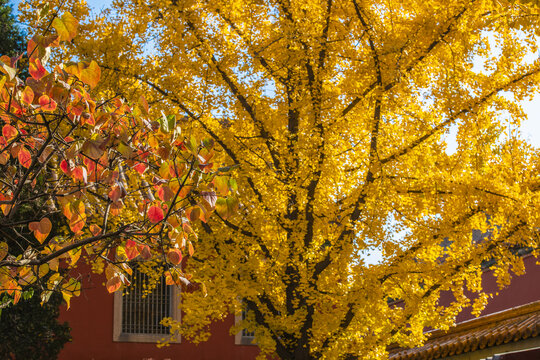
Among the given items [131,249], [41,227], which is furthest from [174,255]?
[41,227]

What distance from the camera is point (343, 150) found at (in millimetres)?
9234

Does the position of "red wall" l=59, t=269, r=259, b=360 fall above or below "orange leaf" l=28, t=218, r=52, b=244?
above

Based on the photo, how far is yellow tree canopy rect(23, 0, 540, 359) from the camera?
829cm

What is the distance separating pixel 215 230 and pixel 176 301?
6901 millimetres

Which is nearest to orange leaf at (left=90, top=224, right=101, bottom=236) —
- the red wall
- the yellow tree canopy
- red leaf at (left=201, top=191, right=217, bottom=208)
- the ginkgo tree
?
the ginkgo tree

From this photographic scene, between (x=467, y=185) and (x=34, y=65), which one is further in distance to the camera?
(x=467, y=185)

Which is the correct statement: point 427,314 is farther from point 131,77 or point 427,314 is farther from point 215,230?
point 131,77

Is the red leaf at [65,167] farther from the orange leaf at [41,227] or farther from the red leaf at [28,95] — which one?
the red leaf at [28,95]

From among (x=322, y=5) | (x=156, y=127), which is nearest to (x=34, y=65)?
(x=156, y=127)

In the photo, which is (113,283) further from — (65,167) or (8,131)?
(8,131)

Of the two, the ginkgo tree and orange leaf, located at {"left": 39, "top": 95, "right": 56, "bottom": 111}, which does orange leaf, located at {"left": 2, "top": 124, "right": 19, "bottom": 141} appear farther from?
orange leaf, located at {"left": 39, "top": 95, "right": 56, "bottom": 111}

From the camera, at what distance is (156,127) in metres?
4.05

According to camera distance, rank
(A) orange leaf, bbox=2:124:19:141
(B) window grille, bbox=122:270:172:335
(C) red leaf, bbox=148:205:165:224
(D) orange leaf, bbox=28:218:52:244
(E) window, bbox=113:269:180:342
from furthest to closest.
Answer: (B) window grille, bbox=122:270:172:335 < (E) window, bbox=113:269:180:342 < (A) orange leaf, bbox=2:124:19:141 < (D) orange leaf, bbox=28:218:52:244 < (C) red leaf, bbox=148:205:165:224

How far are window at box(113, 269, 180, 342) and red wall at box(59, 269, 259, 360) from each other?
16cm
